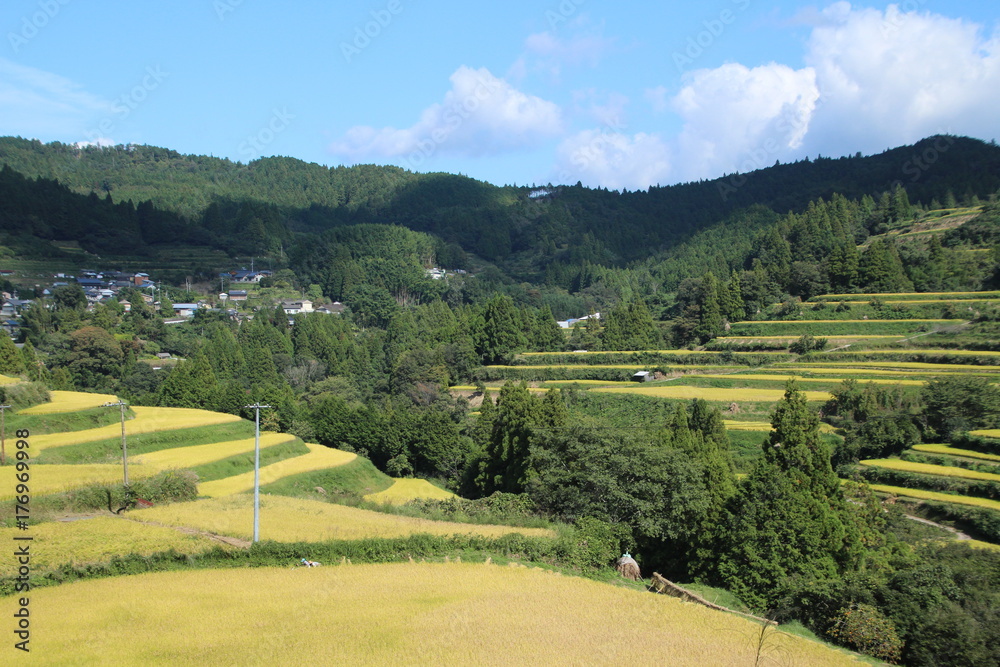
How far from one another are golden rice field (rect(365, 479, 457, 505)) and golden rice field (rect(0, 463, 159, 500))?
11.5 meters

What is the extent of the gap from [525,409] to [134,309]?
68.8 meters

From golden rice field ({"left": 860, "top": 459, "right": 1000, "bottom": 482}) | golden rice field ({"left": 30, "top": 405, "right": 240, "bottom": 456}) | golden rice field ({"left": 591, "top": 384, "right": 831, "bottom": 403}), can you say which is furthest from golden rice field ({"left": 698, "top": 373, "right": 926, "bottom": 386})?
golden rice field ({"left": 30, "top": 405, "right": 240, "bottom": 456})

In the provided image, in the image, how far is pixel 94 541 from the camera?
67.9 feet

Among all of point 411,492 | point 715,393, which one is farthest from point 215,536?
point 715,393

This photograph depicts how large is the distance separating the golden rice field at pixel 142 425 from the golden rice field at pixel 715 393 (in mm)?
25160

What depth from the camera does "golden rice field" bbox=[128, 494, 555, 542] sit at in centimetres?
2303

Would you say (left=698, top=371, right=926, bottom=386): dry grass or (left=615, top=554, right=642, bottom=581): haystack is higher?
(left=698, top=371, right=926, bottom=386): dry grass

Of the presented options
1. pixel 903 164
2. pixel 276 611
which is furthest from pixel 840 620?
pixel 903 164

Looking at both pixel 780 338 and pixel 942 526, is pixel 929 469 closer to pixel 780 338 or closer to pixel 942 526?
pixel 942 526

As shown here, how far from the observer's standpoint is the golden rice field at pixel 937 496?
99.9ft

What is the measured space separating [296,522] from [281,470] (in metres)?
12.7

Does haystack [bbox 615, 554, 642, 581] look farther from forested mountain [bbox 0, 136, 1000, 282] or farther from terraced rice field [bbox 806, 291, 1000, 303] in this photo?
forested mountain [bbox 0, 136, 1000, 282]

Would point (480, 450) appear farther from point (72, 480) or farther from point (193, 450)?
point (72, 480)

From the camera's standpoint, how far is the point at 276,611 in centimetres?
1611
